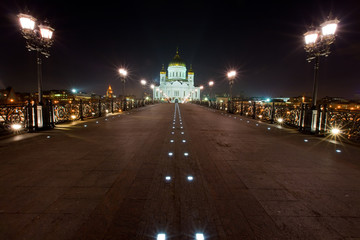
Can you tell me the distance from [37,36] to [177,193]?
11.2m

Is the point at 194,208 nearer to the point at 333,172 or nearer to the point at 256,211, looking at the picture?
the point at 256,211

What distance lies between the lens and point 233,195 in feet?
11.4

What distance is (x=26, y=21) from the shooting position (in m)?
9.34

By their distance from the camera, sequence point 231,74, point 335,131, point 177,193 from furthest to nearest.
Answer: point 231,74 < point 335,131 < point 177,193

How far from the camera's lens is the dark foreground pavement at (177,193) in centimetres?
260

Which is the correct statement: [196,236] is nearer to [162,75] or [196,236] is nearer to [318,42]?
[318,42]

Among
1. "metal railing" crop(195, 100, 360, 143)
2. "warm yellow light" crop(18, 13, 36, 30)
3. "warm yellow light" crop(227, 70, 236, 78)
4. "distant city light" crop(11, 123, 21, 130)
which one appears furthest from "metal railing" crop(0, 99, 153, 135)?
"warm yellow light" crop(227, 70, 236, 78)

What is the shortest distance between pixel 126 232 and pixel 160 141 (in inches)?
200

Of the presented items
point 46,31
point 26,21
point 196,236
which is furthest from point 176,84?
point 196,236

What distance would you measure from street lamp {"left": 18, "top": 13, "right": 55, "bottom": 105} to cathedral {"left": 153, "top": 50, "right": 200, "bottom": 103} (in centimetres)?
9306

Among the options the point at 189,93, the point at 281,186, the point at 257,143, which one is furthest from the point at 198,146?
the point at 189,93

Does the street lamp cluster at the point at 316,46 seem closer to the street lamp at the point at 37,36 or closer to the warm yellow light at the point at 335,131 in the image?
the warm yellow light at the point at 335,131

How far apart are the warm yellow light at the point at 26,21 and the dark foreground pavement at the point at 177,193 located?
20.8ft

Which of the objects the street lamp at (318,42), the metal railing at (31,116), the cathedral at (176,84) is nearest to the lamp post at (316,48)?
the street lamp at (318,42)
